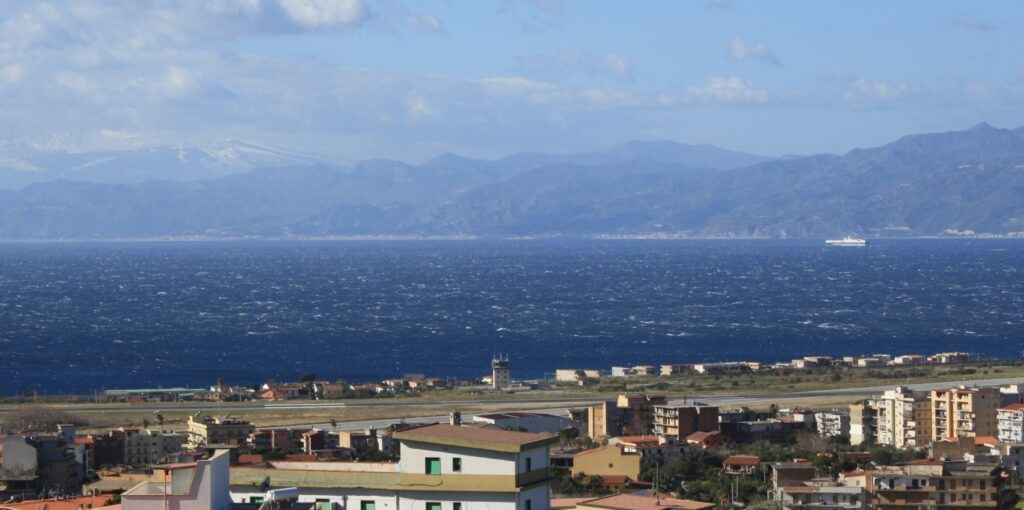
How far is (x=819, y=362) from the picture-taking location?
10050cm

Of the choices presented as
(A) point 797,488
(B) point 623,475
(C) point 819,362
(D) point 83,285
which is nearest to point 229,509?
(A) point 797,488

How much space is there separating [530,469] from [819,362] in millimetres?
84710

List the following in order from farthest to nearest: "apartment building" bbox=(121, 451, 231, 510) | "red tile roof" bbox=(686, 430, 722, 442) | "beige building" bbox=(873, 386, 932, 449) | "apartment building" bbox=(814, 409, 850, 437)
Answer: "apartment building" bbox=(814, 409, 850, 437) → "beige building" bbox=(873, 386, 932, 449) → "red tile roof" bbox=(686, 430, 722, 442) → "apartment building" bbox=(121, 451, 231, 510)

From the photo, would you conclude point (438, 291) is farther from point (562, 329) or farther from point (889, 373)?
point (889, 373)

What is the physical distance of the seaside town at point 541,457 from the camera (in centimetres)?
1730

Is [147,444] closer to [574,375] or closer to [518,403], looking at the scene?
[518,403]

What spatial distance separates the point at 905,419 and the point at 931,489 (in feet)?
71.3

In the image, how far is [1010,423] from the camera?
60094 millimetres

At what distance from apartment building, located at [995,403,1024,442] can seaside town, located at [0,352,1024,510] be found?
8 cm

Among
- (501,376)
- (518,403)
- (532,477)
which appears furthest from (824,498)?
(501,376)

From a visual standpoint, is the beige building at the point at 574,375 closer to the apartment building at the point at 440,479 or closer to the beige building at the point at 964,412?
the beige building at the point at 964,412

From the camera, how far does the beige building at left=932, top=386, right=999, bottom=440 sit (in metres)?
A: 61.3

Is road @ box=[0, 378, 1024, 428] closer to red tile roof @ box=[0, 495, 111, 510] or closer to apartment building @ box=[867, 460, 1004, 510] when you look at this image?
apartment building @ box=[867, 460, 1004, 510]

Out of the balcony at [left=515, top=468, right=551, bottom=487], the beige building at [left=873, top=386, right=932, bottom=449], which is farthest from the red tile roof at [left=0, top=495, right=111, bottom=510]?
the beige building at [left=873, top=386, right=932, bottom=449]
